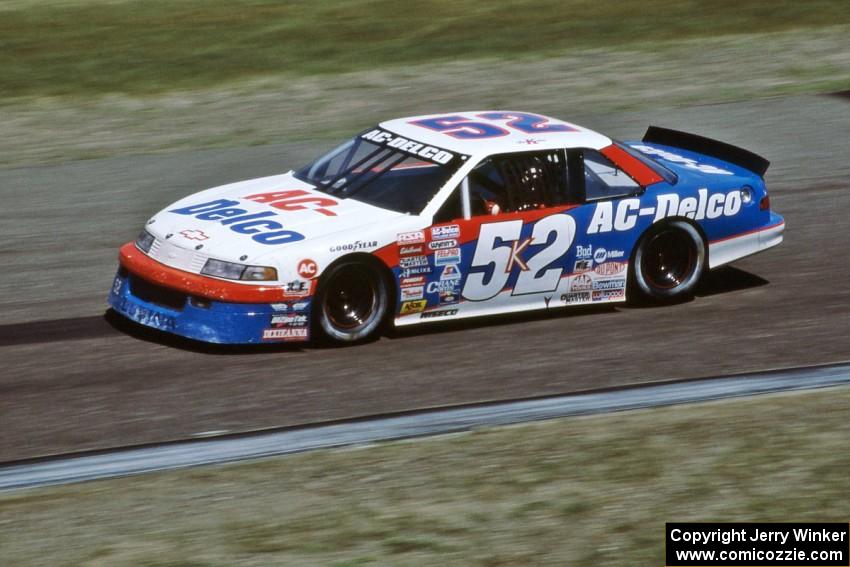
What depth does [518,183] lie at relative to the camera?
9.37 metres

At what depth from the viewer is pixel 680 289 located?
1002cm

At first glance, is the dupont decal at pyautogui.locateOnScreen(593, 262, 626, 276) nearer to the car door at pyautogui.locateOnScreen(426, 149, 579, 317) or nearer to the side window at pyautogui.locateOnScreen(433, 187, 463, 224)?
the car door at pyautogui.locateOnScreen(426, 149, 579, 317)

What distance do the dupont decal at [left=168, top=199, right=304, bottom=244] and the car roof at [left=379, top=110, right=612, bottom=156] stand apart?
52.5 inches

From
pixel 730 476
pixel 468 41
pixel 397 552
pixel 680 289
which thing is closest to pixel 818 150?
pixel 680 289

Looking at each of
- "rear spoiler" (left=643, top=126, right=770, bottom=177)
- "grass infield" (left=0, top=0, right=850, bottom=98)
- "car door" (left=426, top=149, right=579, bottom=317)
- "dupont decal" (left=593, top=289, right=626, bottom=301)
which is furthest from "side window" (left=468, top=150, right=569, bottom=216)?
"grass infield" (left=0, top=0, right=850, bottom=98)

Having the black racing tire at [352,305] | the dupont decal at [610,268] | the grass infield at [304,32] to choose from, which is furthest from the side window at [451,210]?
the grass infield at [304,32]

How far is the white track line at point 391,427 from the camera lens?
22.7 feet

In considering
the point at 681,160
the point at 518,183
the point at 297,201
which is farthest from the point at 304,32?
the point at 518,183

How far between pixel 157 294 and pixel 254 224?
0.75 meters

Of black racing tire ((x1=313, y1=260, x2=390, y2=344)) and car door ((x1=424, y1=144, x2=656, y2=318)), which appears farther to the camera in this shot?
car door ((x1=424, y1=144, x2=656, y2=318))

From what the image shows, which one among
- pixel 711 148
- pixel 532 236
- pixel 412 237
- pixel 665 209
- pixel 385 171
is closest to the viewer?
pixel 412 237

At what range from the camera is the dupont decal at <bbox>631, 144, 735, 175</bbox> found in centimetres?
1034

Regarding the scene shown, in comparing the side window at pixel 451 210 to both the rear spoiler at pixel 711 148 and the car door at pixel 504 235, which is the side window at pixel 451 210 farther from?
the rear spoiler at pixel 711 148

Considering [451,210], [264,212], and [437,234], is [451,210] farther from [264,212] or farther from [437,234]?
[264,212]
